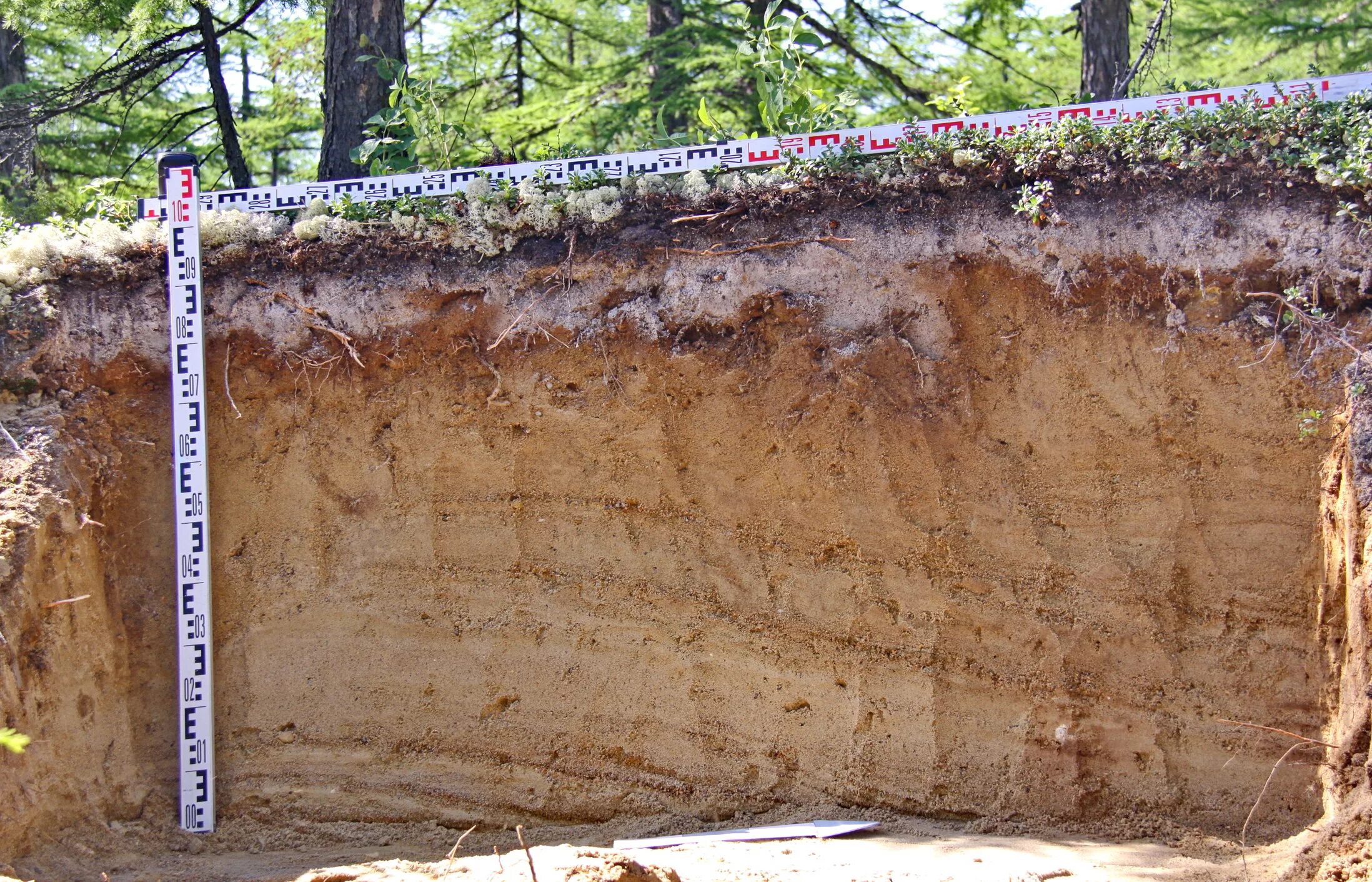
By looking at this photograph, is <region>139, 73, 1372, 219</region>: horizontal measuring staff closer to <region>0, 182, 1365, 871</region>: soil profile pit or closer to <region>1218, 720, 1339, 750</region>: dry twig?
<region>0, 182, 1365, 871</region>: soil profile pit

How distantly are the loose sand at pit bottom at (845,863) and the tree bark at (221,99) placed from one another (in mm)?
5630

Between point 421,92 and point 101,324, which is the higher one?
point 421,92

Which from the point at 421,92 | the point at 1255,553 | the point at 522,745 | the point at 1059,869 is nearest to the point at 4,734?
the point at 522,745

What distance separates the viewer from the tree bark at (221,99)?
28.3 feet

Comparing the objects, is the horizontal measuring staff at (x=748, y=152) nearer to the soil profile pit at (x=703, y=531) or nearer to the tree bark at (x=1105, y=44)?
the soil profile pit at (x=703, y=531)

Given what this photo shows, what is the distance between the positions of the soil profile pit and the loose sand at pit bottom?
26 centimetres

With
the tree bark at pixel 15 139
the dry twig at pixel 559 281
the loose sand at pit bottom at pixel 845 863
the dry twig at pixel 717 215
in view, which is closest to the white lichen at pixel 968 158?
the dry twig at pixel 717 215

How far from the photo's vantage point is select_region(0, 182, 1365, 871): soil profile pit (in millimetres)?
5219

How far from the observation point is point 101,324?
6.05 meters

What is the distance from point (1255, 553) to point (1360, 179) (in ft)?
5.97

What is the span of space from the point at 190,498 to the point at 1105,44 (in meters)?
7.19

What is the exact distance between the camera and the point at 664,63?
10.4 meters

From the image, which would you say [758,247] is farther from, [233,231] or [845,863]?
[845,863]

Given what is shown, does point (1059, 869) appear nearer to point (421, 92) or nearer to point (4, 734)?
point (4, 734)
